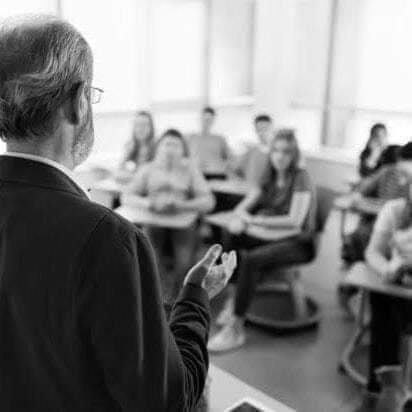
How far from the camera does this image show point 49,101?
0.83 m

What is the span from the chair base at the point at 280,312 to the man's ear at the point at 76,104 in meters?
2.89

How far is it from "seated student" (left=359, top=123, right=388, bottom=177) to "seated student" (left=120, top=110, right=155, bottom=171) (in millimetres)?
1808

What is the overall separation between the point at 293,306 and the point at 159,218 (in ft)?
3.70

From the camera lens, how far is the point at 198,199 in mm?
3988

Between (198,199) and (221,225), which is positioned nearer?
(221,225)

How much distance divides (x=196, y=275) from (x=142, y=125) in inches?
154

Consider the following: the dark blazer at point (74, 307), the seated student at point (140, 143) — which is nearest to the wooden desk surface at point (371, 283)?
the dark blazer at point (74, 307)

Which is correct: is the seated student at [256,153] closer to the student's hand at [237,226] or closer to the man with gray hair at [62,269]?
the student's hand at [237,226]

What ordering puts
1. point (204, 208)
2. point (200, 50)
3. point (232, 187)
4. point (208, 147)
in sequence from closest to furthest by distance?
1. point (204, 208)
2. point (232, 187)
3. point (208, 147)
4. point (200, 50)

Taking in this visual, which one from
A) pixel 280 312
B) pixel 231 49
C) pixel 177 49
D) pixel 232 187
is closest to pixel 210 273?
pixel 280 312

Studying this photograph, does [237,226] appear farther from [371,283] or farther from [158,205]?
[371,283]

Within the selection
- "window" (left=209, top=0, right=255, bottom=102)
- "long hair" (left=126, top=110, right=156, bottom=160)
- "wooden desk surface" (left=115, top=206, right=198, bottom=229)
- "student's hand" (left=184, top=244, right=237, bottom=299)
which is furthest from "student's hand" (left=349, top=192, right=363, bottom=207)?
"window" (left=209, top=0, right=255, bottom=102)

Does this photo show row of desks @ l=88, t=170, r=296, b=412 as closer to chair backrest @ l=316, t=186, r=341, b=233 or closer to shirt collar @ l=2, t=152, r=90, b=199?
chair backrest @ l=316, t=186, r=341, b=233

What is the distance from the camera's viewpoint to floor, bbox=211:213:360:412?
9.32 ft
